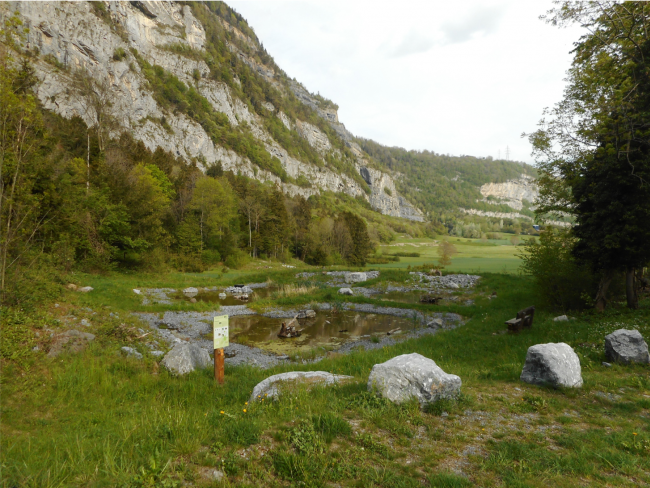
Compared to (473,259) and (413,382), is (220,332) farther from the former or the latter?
(473,259)

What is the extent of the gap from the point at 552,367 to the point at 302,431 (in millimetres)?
6228

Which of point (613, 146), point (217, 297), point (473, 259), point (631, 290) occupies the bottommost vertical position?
point (217, 297)

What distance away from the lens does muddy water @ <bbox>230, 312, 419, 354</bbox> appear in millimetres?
15859

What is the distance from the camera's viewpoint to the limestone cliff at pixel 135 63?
8256 cm

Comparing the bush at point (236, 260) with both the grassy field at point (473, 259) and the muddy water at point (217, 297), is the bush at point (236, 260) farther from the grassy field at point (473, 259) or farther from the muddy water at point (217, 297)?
the grassy field at point (473, 259)

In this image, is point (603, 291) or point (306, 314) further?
point (306, 314)

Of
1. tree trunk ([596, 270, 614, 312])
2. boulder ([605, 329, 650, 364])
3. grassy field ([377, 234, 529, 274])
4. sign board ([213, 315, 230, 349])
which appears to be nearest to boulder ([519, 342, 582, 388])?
boulder ([605, 329, 650, 364])

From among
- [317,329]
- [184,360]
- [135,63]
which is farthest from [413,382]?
[135,63]

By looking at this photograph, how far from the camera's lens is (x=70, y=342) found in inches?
372

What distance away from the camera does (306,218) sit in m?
76.6

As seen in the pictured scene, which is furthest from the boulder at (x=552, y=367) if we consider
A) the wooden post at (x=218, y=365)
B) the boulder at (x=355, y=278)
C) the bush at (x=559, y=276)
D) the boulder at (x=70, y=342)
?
the boulder at (x=355, y=278)

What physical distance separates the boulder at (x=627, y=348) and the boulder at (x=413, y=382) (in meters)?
6.21

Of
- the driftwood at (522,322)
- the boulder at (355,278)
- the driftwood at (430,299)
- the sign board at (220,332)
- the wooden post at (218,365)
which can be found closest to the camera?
the sign board at (220,332)

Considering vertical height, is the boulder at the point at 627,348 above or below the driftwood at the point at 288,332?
above
